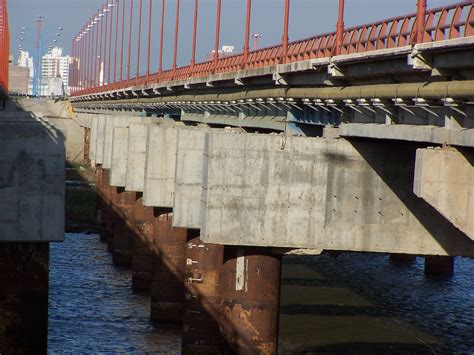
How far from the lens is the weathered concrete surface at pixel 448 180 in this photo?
18203 mm

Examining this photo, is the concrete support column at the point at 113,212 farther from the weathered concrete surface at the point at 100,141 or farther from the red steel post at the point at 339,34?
the red steel post at the point at 339,34

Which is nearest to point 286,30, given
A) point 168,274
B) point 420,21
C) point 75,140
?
point 168,274

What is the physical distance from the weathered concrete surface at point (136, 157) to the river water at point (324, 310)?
4.28 meters

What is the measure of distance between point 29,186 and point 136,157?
64.3 feet

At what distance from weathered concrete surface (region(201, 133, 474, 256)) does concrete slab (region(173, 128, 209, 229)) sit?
26.1 ft

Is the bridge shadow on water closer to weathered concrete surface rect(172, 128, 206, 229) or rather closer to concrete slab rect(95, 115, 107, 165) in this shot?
weathered concrete surface rect(172, 128, 206, 229)

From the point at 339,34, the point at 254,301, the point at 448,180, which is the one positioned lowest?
the point at 254,301

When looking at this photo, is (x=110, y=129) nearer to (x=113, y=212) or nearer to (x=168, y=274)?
(x=113, y=212)

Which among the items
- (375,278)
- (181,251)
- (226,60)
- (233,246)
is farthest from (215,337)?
(375,278)

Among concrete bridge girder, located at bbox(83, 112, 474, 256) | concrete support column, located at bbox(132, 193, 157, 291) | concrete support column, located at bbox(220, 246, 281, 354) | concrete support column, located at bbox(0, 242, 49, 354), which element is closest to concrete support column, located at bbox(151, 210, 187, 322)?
concrete support column, located at bbox(132, 193, 157, 291)

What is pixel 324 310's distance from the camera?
137 ft

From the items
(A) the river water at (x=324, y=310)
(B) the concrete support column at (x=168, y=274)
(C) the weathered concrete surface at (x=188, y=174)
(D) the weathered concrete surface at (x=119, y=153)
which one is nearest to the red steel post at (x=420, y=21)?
(C) the weathered concrete surface at (x=188, y=174)

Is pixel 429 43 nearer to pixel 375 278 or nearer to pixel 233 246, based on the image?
pixel 233 246

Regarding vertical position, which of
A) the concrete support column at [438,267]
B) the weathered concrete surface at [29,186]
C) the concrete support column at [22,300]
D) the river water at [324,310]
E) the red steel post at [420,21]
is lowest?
the river water at [324,310]
